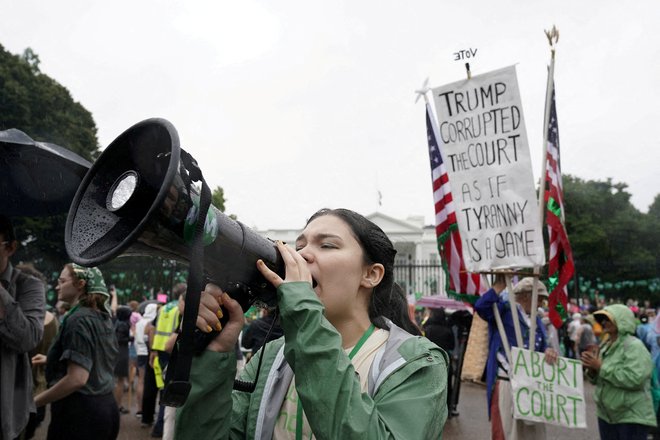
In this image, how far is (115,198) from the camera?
1392mm

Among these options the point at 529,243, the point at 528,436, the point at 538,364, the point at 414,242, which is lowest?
the point at 528,436

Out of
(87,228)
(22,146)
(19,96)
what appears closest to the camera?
(87,228)

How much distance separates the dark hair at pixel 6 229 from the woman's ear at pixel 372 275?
2176mm

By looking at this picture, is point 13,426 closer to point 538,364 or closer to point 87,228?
point 87,228

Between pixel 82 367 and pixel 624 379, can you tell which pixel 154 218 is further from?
pixel 624 379

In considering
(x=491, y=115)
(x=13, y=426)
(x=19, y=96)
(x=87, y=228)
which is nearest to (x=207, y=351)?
(x=87, y=228)

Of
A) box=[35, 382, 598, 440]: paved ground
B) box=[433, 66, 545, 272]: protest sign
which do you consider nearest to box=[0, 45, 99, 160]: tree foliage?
box=[35, 382, 598, 440]: paved ground

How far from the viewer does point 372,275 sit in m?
1.88

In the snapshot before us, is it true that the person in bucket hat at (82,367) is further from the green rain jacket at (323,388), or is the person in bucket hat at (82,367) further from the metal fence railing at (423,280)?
the metal fence railing at (423,280)

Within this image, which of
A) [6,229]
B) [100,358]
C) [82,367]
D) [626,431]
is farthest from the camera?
[626,431]

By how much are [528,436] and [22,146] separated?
4.10 metres

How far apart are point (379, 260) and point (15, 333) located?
204 centimetres

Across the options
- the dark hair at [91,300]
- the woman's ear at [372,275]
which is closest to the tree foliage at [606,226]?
the dark hair at [91,300]

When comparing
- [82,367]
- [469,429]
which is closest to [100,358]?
[82,367]
